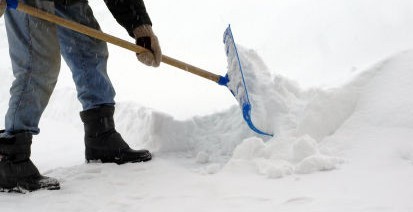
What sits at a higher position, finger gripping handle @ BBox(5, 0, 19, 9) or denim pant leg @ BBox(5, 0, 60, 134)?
finger gripping handle @ BBox(5, 0, 19, 9)

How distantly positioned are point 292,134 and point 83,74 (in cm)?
119

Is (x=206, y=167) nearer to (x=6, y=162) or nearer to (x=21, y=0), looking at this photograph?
(x=6, y=162)

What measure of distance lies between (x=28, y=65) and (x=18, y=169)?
48 cm

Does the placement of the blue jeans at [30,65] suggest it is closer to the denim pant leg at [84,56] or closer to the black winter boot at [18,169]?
the black winter boot at [18,169]

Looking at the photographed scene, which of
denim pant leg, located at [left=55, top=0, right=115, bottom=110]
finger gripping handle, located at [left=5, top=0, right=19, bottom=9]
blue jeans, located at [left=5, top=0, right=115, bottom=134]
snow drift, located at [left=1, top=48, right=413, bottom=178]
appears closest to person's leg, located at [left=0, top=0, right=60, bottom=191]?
blue jeans, located at [left=5, top=0, right=115, bottom=134]

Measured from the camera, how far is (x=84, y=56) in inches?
98.7

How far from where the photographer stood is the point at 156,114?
2.88 meters

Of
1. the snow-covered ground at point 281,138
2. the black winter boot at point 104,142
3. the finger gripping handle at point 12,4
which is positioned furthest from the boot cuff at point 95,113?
the finger gripping handle at point 12,4

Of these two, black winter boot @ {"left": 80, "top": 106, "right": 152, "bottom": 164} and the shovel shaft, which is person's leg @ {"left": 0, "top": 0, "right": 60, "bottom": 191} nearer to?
the shovel shaft

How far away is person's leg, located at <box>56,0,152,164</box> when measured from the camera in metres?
2.48

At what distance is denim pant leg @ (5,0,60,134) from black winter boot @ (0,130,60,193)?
6 centimetres

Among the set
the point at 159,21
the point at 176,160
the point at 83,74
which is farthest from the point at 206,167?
the point at 159,21

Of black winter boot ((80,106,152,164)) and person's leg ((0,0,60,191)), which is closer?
person's leg ((0,0,60,191))

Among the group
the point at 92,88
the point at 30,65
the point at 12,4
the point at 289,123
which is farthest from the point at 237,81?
the point at 12,4
